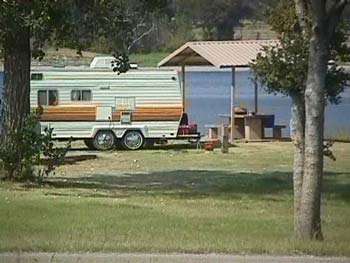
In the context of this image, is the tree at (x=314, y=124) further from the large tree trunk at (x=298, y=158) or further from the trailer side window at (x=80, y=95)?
Result: the trailer side window at (x=80, y=95)

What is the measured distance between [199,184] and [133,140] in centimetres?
1357

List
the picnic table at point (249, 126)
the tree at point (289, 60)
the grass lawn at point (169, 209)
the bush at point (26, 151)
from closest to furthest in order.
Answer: the grass lawn at point (169, 209) → the bush at point (26, 151) → the tree at point (289, 60) → the picnic table at point (249, 126)

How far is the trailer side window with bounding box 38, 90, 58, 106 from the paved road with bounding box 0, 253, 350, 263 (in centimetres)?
2515

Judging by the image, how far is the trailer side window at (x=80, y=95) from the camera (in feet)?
114

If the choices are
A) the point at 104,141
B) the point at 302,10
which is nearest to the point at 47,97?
the point at 104,141

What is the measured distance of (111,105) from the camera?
114 feet

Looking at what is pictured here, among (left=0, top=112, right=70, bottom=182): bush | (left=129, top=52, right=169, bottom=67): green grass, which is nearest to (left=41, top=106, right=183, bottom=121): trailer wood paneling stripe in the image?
(left=0, top=112, right=70, bottom=182): bush

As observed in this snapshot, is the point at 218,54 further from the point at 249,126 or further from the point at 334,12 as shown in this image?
the point at 334,12

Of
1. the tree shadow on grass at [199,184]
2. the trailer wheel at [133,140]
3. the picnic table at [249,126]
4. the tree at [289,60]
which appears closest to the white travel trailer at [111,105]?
the trailer wheel at [133,140]

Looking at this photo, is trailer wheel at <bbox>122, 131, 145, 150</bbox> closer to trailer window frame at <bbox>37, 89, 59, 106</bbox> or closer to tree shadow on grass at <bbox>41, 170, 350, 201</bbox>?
trailer window frame at <bbox>37, 89, 59, 106</bbox>

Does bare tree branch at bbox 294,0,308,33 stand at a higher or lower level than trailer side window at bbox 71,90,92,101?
higher

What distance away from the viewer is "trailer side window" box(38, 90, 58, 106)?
1350 inches

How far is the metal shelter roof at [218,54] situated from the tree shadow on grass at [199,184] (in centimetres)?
1303

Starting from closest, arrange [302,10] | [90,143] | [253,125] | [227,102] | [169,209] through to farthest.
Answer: [302,10], [169,209], [90,143], [253,125], [227,102]
